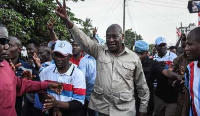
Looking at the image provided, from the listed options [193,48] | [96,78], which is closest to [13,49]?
[96,78]

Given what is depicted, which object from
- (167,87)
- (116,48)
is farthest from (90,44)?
(167,87)

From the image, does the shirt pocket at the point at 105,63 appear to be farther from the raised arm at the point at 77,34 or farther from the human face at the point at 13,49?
the human face at the point at 13,49

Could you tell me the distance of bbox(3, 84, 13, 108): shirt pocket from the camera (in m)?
2.61

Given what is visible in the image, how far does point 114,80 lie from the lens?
11.7 ft

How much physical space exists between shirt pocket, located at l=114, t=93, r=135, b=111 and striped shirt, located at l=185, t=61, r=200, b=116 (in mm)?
944

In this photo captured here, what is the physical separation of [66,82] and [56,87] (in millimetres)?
197

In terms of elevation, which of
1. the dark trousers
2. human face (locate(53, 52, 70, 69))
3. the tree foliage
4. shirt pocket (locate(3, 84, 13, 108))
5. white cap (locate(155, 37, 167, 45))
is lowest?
the dark trousers

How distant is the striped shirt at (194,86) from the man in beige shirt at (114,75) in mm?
945

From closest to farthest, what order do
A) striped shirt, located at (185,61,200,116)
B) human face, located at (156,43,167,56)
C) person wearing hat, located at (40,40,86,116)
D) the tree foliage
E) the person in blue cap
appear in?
striped shirt, located at (185,61,200,116) < person wearing hat, located at (40,40,86,116) < the person in blue cap < human face, located at (156,43,167,56) < the tree foliage

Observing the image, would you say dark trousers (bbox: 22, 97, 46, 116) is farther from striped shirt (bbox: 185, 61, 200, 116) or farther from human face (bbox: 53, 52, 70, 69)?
striped shirt (bbox: 185, 61, 200, 116)

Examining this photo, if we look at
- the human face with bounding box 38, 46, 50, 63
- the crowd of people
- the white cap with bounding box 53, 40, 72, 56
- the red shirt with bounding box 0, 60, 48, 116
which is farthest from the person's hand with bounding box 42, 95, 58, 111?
the human face with bounding box 38, 46, 50, 63

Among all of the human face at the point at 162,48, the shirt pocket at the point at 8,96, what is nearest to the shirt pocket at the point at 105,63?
the shirt pocket at the point at 8,96

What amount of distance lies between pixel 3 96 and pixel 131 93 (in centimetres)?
179

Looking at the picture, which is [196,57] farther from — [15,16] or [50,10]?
[50,10]
